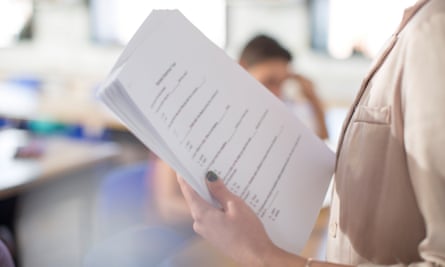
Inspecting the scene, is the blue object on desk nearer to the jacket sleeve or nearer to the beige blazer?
the beige blazer

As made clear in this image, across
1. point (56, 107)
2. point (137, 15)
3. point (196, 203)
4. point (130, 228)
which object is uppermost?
point (196, 203)

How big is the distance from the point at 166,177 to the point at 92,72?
3.08m

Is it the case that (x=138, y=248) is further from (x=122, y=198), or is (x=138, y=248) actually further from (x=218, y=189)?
(x=218, y=189)

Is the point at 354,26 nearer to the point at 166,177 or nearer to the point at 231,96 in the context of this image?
the point at 166,177

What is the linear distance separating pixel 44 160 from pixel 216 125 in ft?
6.76

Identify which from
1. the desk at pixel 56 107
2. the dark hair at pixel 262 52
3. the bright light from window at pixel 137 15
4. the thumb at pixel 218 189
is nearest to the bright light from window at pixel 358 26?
the bright light from window at pixel 137 15

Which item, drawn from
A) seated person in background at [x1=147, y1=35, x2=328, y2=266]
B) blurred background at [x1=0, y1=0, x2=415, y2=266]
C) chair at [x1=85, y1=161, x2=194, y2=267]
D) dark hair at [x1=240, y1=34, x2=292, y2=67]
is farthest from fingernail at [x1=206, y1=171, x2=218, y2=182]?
dark hair at [x1=240, y1=34, x2=292, y2=67]

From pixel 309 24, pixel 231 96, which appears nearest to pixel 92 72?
pixel 309 24

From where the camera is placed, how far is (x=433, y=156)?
25.1 inches

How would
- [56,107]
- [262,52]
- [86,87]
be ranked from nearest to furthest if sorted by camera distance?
1. [262,52]
2. [56,107]
3. [86,87]

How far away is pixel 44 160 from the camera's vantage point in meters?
2.61

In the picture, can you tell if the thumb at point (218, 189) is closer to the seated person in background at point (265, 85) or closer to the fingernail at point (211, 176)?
the fingernail at point (211, 176)

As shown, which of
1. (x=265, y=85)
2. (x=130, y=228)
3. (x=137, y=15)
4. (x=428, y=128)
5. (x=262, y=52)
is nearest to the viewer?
(x=428, y=128)

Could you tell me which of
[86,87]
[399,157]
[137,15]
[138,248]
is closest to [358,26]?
[137,15]
